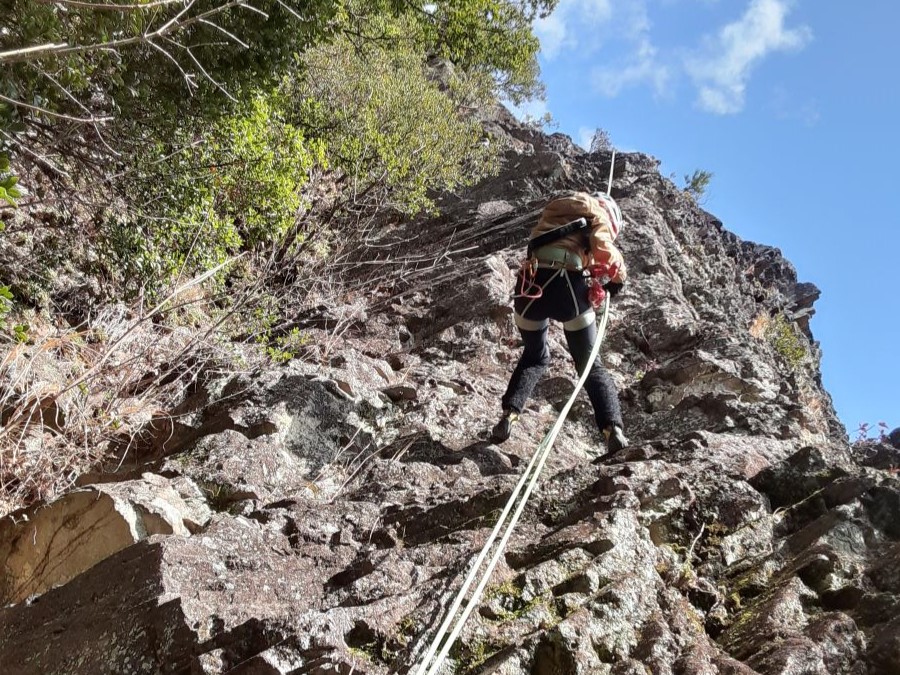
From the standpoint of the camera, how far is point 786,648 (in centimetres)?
216

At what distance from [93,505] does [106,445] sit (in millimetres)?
1105

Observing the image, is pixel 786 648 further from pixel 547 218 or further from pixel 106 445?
pixel 106 445

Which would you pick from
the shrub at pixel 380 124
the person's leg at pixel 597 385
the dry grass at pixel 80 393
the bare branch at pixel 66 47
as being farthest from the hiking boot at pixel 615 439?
the shrub at pixel 380 124

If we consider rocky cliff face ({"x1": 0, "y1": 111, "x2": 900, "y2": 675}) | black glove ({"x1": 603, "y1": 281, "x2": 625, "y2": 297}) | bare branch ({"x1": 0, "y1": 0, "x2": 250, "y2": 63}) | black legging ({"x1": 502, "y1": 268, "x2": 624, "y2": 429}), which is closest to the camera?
bare branch ({"x1": 0, "y1": 0, "x2": 250, "y2": 63})

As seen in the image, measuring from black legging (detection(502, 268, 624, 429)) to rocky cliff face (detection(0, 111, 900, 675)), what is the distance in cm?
38

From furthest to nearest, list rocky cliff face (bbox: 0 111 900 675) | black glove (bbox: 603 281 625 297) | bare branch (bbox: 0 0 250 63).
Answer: black glove (bbox: 603 281 625 297)
rocky cliff face (bbox: 0 111 900 675)
bare branch (bbox: 0 0 250 63)

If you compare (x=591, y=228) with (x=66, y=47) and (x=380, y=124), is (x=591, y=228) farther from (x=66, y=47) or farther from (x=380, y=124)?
(x=380, y=124)

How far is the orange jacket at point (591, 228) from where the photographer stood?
14.5 ft

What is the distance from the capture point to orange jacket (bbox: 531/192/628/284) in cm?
441

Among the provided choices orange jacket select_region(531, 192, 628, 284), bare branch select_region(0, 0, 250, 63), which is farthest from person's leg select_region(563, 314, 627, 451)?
bare branch select_region(0, 0, 250, 63)

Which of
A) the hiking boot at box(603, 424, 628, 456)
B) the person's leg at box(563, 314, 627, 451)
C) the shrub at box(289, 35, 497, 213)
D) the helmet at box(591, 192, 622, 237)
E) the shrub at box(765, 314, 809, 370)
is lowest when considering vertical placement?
the hiking boot at box(603, 424, 628, 456)

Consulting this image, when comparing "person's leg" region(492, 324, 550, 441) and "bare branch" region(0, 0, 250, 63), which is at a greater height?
"person's leg" region(492, 324, 550, 441)

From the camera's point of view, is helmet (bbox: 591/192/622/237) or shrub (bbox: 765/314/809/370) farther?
shrub (bbox: 765/314/809/370)

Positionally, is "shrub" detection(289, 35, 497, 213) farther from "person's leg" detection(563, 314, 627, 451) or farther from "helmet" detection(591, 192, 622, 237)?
"person's leg" detection(563, 314, 627, 451)
